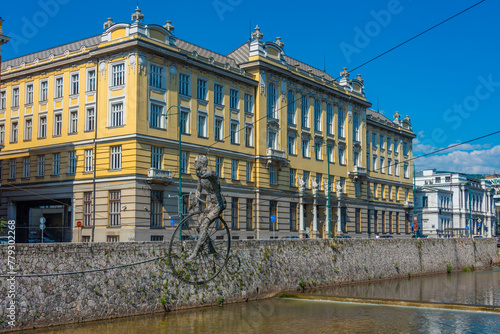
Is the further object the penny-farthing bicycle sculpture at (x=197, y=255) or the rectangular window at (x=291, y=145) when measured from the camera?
the rectangular window at (x=291, y=145)

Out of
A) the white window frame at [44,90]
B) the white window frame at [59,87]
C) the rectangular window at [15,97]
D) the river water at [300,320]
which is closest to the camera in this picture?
the river water at [300,320]

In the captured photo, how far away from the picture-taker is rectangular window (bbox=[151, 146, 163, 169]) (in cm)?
5047

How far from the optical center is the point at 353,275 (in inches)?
1713

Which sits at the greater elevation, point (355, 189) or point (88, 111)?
point (88, 111)

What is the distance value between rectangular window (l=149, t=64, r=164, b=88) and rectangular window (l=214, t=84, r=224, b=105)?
23.3ft

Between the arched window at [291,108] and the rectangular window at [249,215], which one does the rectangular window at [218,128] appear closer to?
the rectangular window at [249,215]

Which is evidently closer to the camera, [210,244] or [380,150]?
[210,244]

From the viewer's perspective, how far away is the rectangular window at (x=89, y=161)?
51312 mm

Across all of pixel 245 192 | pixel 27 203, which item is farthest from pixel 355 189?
pixel 27 203

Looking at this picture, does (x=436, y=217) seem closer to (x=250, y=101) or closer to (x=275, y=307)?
(x=250, y=101)

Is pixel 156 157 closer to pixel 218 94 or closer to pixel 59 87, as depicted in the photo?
pixel 218 94

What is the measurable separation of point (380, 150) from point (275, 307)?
60236 millimetres

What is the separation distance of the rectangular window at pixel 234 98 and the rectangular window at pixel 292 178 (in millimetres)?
10801

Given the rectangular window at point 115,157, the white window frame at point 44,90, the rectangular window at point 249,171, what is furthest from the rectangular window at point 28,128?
the rectangular window at point 249,171
